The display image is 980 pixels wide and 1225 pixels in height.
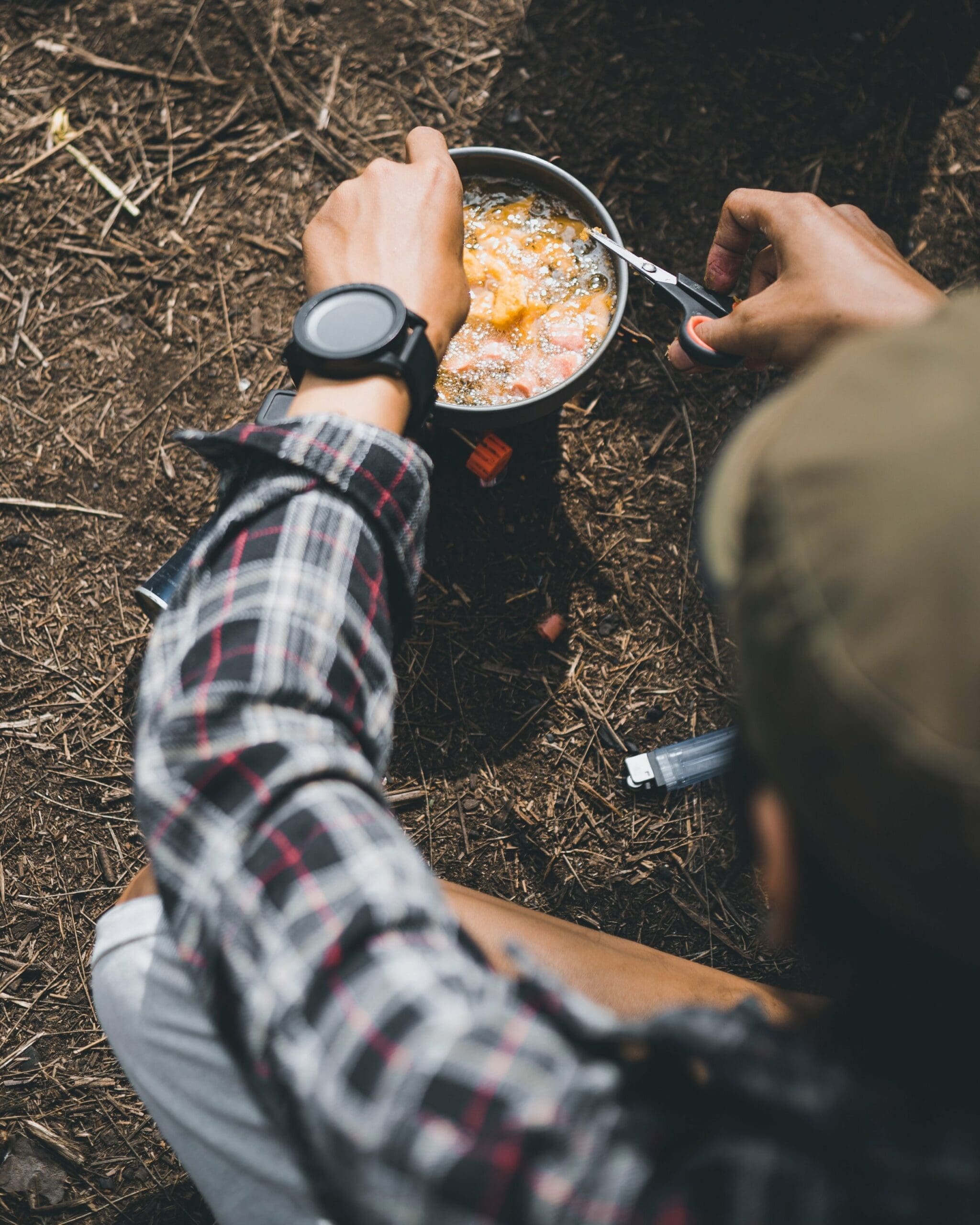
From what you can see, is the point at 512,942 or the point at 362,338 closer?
the point at 512,942

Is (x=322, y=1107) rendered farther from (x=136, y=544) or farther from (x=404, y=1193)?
(x=136, y=544)

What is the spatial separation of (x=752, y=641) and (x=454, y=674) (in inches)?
50.6

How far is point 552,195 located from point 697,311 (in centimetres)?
43

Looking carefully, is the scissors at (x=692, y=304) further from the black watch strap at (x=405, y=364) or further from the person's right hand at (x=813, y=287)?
the black watch strap at (x=405, y=364)

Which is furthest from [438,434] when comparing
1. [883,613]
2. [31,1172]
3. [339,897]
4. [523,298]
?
[31,1172]

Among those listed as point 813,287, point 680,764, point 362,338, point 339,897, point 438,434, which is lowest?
point 680,764

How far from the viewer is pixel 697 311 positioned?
1.38 m

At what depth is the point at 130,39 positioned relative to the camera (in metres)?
1.98

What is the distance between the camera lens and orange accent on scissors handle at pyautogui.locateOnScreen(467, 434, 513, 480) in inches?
64.2

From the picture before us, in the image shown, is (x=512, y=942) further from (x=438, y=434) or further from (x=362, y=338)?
(x=438, y=434)

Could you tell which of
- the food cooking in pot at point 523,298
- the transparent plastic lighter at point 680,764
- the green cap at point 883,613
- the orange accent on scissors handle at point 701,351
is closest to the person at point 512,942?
the green cap at point 883,613

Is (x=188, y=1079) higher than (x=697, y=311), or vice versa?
(x=697, y=311)

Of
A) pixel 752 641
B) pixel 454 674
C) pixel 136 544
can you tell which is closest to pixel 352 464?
pixel 752 641

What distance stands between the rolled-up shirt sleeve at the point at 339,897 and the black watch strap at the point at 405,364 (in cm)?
11
